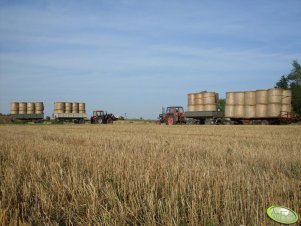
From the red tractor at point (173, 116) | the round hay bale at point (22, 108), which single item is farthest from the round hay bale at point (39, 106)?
the red tractor at point (173, 116)

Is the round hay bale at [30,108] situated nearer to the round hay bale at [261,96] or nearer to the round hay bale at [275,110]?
the round hay bale at [261,96]

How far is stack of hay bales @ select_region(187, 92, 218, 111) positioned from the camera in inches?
1313

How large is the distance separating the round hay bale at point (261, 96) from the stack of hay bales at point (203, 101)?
4.75 meters

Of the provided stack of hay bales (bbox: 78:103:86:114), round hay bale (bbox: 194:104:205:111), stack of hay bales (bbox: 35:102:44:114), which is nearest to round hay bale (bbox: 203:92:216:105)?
round hay bale (bbox: 194:104:205:111)

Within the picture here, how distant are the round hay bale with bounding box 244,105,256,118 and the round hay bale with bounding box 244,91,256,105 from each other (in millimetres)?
377

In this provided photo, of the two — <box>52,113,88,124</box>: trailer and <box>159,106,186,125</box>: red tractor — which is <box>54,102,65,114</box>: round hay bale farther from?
<box>159,106,186,125</box>: red tractor

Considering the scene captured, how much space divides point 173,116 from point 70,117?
49.4 ft

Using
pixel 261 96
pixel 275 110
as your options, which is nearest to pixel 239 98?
pixel 261 96

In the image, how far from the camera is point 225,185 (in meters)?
3.31

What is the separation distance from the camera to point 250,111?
99.2 feet

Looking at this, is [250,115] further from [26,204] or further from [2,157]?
[26,204]

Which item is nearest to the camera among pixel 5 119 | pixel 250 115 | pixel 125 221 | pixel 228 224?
pixel 228 224

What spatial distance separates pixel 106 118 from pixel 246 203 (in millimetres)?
34381

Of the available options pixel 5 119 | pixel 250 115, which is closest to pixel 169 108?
pixel 250 115
